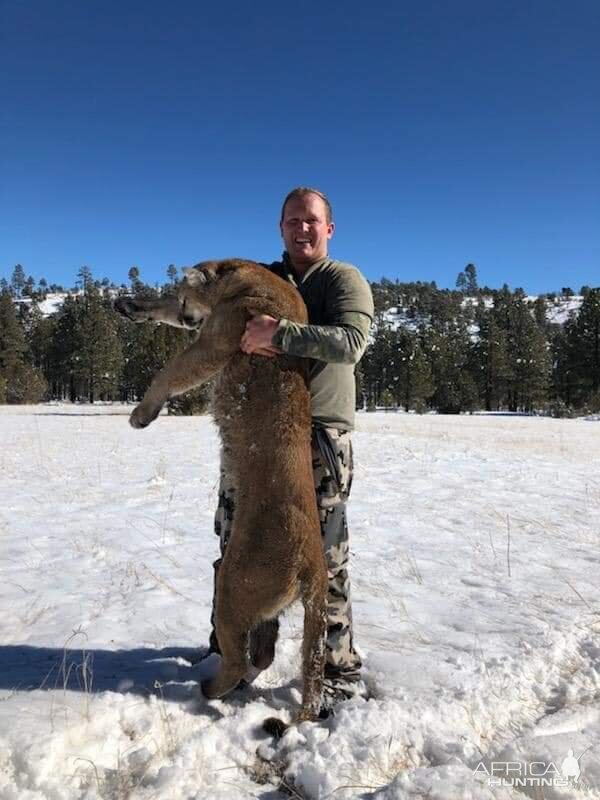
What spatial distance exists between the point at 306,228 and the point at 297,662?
2931mm

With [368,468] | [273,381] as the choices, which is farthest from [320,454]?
[368,468]

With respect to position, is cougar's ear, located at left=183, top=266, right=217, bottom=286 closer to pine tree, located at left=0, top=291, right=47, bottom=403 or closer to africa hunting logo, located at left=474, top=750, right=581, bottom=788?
africa hunting logo, located at left=474, top=750, right=581, bottom=788

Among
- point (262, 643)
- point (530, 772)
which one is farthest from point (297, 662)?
point (530, 772)

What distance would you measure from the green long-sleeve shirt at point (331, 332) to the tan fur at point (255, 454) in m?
0.19

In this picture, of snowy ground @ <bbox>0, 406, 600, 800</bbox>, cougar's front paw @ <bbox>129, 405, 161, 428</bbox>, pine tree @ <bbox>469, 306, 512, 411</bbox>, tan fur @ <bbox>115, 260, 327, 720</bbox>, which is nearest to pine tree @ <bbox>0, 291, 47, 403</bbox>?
snowy ground @ <bbox>0, 406, 600, 800</bbox>

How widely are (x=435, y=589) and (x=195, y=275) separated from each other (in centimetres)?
358

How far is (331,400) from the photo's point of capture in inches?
140

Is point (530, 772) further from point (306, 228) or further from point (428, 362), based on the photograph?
point (428, 362)

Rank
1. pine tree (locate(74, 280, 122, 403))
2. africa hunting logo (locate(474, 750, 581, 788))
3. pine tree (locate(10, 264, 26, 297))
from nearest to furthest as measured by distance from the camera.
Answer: africa hunting logo (locate(474, 750, 581, 788)) → pine tree (locate(74, 280, 122, 403)) → pine tree (locate(10, 264, 26, 297))

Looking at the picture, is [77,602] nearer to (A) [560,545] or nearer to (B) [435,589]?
(B) [435,589]

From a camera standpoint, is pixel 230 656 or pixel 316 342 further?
pixel 230 656

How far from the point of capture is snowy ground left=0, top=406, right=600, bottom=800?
8.82 feet

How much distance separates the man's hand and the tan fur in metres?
0.12

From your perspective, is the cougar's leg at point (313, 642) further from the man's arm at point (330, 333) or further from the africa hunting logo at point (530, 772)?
the man's arm at point (330, 333)
